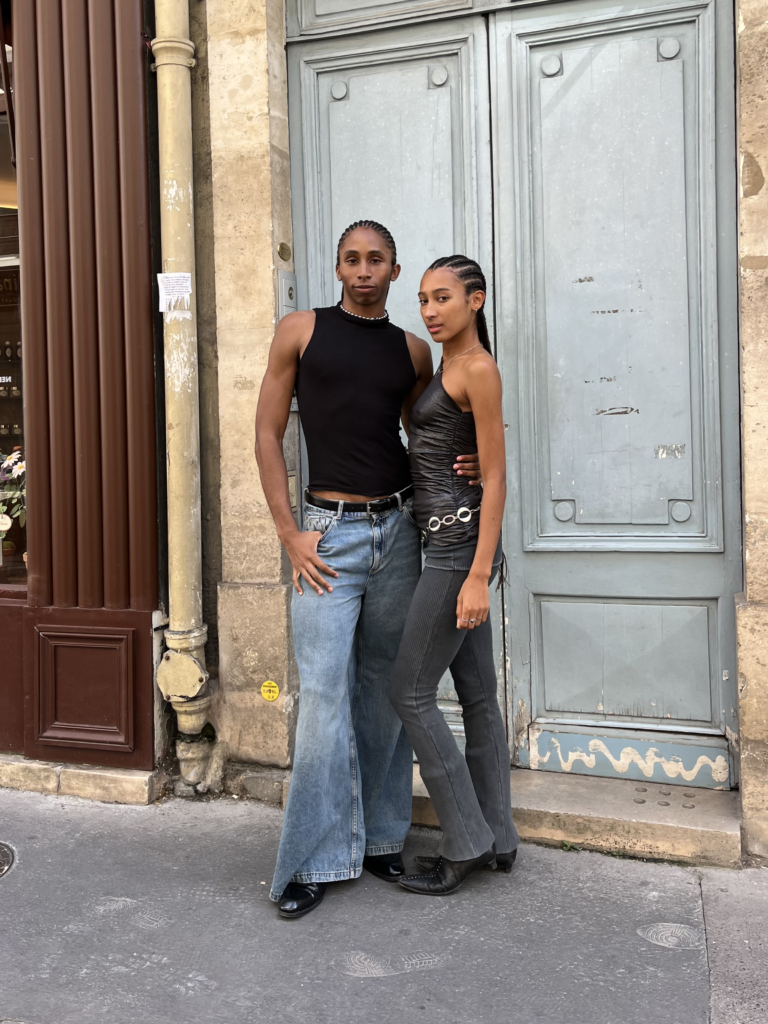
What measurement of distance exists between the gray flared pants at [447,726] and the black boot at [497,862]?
2 cm

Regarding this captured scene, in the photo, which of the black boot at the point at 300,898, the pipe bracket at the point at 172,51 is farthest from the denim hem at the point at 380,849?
the pipe bracket at the point at 172,51

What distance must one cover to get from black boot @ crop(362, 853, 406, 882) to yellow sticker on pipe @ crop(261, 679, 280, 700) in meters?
0.85

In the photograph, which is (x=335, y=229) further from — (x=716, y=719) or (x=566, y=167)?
(x=716, y=719)

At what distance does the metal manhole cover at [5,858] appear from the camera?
3.26 m

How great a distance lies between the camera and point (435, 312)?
2.85 metres

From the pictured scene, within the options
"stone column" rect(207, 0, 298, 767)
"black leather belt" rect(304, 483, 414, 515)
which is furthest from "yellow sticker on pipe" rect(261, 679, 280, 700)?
"black leather belt" rect(304, 483, 414, 515)

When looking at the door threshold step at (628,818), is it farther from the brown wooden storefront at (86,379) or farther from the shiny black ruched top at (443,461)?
the brown wooden storefront at (86,379)

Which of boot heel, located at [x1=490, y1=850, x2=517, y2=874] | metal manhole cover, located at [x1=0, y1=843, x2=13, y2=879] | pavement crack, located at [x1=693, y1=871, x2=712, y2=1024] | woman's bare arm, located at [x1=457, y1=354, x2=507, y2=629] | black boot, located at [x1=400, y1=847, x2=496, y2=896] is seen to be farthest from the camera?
metal manhole cover, located at [x1=0, y1=843, x2=13, y2=879]

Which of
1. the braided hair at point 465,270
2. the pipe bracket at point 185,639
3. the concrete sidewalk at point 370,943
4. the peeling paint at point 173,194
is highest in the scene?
the peeling paint at point 173,194

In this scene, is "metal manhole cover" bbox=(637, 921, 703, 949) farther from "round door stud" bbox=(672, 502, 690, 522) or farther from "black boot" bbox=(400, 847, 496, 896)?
"round door stud" bbox=(672, 502, 690, 522)

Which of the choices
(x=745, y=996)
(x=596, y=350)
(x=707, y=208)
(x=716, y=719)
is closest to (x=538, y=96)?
(x=707, y=208)

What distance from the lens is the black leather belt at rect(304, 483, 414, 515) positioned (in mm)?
2963

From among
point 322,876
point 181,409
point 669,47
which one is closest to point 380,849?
point 322,876

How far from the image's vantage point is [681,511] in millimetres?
3469
